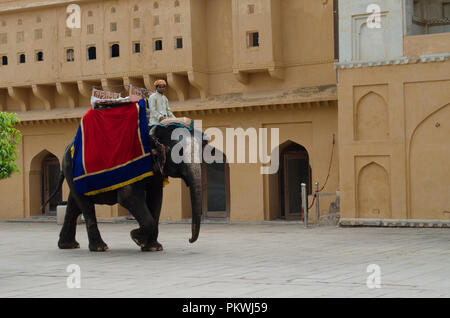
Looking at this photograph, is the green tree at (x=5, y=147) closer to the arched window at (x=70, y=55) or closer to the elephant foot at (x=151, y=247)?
the arched window at (x=70, y=55)

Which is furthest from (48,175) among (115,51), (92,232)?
(92,232)

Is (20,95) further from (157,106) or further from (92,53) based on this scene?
(157,106)

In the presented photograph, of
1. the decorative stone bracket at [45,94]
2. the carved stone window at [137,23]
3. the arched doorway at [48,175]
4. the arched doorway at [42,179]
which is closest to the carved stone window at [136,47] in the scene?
the carved stone window at [137,23]

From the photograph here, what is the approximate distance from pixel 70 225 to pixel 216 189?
11.1 m

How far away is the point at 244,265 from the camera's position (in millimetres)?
10922

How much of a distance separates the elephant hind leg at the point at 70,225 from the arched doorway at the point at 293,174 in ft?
34.2

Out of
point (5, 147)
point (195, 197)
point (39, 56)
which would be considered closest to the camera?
point (195, 197)

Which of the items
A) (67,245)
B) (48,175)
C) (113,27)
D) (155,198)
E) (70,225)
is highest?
(113,27)

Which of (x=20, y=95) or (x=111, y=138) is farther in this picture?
(x=20, y=95)

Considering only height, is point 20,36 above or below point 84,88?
above

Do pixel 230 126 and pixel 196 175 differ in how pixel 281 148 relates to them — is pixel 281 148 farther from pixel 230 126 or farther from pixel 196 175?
pixel 196 175

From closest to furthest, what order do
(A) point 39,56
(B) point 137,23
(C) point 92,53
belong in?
1. (B) point 137,23
2. (C) point 92,53
3. (A) point 39,56

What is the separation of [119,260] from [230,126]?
11.9 m

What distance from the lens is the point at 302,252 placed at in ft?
42.6
